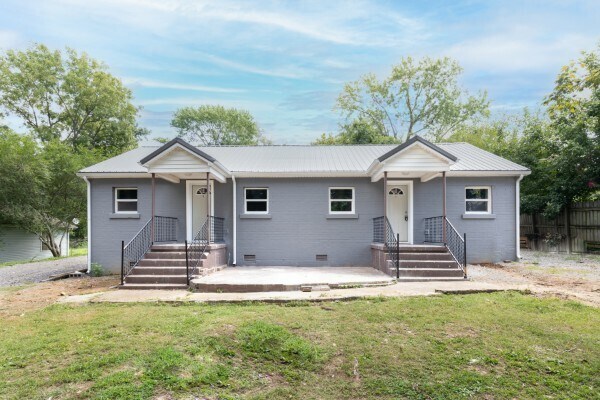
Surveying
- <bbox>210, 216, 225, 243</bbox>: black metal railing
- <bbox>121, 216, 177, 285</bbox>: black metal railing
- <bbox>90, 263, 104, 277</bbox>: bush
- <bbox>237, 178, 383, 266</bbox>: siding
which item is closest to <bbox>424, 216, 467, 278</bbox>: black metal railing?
<bbox>237, 178, 383, 266</bbox>: siding

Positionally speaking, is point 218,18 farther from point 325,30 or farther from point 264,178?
point 264,178

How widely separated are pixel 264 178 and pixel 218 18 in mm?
5311

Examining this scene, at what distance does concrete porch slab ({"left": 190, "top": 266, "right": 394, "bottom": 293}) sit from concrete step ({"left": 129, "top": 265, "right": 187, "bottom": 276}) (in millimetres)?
685

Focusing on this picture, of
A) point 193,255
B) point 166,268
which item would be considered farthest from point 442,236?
point 166,268

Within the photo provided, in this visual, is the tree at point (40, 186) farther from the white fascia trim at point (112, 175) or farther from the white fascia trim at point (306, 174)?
the white fascia trim at point (306, 174)

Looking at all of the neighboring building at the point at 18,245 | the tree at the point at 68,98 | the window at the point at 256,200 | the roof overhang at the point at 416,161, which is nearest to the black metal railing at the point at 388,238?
the roof overhang at the point at 416,161

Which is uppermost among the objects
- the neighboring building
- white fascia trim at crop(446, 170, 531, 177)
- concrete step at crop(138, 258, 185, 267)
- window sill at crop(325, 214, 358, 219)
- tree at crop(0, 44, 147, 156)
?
tree at crop(0, 44, 147, 156)

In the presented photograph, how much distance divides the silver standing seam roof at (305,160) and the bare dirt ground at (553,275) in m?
3.05

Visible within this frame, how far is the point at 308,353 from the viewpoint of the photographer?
15.1 ft

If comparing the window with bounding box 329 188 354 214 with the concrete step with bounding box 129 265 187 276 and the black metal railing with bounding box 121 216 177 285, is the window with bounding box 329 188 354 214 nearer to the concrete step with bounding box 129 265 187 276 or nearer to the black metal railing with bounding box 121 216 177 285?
the concrete step with bounding box 129 265 187 276

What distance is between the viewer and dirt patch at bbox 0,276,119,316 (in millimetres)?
7371

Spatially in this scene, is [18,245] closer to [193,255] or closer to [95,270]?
[95,270]

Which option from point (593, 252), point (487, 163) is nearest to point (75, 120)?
point (487, 163)

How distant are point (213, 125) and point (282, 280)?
32.1m
